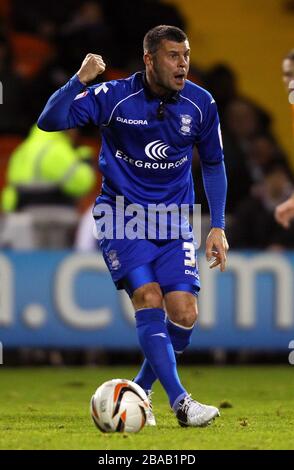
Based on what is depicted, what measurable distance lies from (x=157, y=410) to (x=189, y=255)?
1225mm

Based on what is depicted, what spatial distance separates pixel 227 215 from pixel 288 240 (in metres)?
0.86

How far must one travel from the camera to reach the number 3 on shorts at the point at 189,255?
6.72 m

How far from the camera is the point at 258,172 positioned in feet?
41.8

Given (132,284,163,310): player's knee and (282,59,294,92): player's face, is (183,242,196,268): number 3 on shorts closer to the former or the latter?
(132,284,163,310): player's knee

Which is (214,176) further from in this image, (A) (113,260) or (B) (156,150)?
(A) (113,260)

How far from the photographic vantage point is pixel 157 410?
7.58 m

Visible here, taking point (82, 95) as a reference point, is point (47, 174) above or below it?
below

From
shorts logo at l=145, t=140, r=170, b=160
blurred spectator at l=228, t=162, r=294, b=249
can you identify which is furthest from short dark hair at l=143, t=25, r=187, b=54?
blurred spectator at l=228, t=162, r=294, b=249

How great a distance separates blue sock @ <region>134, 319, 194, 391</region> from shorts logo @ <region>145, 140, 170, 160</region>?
0.83 meters

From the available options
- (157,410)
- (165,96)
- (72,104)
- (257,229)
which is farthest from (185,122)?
(257,229)

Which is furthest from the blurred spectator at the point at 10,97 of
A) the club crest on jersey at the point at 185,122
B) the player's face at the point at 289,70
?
the club crest on jersey at the point at 185,122

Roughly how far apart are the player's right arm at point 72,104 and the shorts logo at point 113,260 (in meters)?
0.66

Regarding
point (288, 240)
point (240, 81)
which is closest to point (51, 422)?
point (288, 240)

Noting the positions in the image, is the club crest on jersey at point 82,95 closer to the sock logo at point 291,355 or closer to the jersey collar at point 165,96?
the jersey collar at point 165,96
